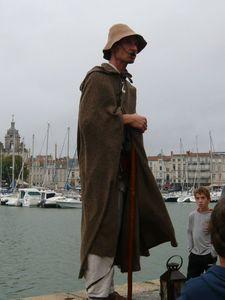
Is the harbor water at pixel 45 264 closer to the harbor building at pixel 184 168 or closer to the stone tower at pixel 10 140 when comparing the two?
the stone tower at pixel 10 140

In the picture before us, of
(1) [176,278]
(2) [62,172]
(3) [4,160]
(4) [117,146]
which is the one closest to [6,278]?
(1) [176,278]

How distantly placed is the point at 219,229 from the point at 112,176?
1514 mm

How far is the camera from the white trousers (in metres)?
3.57

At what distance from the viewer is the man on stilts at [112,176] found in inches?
141

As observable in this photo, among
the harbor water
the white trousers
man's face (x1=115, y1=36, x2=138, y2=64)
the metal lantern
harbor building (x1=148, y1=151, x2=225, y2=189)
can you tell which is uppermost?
harbor building (x1=148, y1=151, x2=225, y2=189)

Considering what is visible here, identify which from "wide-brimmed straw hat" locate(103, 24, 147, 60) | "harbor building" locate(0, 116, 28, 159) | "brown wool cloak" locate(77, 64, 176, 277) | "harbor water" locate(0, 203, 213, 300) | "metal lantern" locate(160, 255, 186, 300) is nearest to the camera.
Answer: "brown wool cloak" locate(77, 64, 176, 277)

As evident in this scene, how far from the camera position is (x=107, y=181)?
11.8 ft

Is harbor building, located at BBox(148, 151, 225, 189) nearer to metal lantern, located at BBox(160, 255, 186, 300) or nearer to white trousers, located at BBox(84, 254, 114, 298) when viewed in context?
metal lantern, located at BBox(160, 255, 186, 300)

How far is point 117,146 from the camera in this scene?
11.9ft

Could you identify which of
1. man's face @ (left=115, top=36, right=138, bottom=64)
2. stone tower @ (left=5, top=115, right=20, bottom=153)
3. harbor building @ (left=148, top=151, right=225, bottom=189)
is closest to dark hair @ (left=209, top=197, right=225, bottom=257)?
man's face @ (left=115, top=36, right=138, bottom=64)

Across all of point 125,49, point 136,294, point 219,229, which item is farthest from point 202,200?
point 219,229

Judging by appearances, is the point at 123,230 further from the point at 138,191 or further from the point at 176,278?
the point at 176,278

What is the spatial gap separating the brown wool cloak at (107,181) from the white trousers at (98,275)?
49 millimetres

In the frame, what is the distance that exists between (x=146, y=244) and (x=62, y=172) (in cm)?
16796
